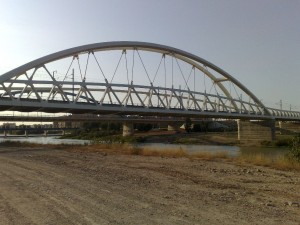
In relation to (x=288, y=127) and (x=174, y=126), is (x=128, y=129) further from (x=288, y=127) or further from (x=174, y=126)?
(x=288, y=127)

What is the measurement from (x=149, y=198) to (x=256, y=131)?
83986 millimetres

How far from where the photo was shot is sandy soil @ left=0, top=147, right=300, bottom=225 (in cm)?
721

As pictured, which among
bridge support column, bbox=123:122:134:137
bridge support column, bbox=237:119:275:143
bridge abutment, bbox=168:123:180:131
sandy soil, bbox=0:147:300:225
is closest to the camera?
sandy soil, bbox=0:147:300:225

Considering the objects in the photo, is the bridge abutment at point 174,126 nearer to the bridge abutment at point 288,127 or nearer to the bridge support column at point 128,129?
the bridge support column at point 128,129

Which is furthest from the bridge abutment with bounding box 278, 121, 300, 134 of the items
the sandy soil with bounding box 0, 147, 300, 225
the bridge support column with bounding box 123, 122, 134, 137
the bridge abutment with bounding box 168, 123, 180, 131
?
the sandy soil with bounding box 0, 147, 300, 225

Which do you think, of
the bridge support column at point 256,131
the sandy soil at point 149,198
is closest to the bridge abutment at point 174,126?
the bridge support column at point 256,131

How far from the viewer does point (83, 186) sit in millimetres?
11125

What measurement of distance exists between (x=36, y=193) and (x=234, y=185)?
5.97 m

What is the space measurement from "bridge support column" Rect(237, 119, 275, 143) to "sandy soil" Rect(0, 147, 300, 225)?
2836 inches

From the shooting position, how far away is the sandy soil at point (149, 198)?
284 inches

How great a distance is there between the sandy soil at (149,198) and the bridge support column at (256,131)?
72.0 metres

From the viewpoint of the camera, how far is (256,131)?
292ft

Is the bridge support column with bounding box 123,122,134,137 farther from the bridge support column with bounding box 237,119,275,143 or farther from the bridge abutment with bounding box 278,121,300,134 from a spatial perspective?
the bridge abutment with bounding box 278,121,300,134

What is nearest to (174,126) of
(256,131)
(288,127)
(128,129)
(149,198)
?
(128,129)
